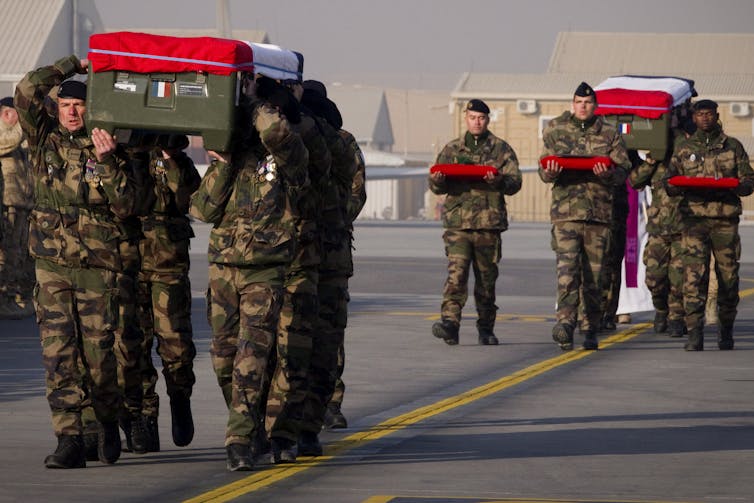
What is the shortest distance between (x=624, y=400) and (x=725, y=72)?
9059 centimetres

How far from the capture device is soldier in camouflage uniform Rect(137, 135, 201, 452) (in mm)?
9484

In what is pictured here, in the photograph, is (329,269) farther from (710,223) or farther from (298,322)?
(710,223)

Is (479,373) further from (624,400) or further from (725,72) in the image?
(725,72)

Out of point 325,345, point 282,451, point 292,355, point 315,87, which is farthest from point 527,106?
point 282,451

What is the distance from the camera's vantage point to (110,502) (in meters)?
8.27

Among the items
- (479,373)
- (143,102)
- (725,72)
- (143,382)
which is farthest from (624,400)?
(725,72)

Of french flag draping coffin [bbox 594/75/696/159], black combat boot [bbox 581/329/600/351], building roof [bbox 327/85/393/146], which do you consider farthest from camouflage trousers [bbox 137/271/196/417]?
building roof [bbox 327/85/393/146]

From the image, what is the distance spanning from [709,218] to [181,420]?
7.77 metres

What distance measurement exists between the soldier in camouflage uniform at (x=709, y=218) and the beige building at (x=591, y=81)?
182 ft

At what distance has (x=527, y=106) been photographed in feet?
281

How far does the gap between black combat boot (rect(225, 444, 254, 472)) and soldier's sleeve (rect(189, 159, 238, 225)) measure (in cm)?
125

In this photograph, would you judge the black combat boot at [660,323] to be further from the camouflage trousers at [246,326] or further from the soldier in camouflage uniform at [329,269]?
the camouflage trousers at [246,326]

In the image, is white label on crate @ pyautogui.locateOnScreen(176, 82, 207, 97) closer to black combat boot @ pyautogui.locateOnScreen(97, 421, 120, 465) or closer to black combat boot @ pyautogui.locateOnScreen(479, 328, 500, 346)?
black combat boot @ pyautogui.locateOnScreen(97, 421, 120, 465)

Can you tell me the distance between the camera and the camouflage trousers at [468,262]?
641 inches
